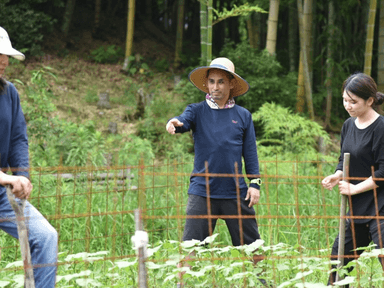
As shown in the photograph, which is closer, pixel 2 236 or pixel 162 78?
pixel 2 236

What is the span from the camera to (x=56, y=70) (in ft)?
31.1

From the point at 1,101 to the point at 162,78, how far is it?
773 centimetres

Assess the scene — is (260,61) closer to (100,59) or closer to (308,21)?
(308,21)

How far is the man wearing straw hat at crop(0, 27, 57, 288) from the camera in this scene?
7.02 feet

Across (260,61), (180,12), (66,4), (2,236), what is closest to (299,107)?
(260,61)

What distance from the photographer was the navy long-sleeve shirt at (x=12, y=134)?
2256 millimetres

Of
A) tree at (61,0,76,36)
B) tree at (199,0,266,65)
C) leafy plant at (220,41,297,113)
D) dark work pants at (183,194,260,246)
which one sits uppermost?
tree at (61,0,76,36)

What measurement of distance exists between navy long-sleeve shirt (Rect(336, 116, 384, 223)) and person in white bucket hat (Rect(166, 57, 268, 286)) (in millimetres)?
504

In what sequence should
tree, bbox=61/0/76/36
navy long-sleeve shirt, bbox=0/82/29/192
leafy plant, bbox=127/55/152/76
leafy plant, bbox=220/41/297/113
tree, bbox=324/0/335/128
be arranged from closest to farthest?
1. navy long-sleeve shirt, bbox=0/82/29/192
2. leafy plant, bbox=220/41/297/113
3. tree, bbox=324/0/335/128
4. leafy plant, bbox=127/55/152/76
5. tree, bbox=61/0/76/36

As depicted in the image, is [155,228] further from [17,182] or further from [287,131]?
[287,131]

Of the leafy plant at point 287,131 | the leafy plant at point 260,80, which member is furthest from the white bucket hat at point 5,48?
the leafy plant at point 260,80

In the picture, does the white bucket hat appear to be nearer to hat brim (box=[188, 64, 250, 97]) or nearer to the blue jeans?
the blue jeans

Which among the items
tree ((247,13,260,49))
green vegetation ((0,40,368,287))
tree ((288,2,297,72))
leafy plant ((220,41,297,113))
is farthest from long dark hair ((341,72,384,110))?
tree ((288,2,297,72))

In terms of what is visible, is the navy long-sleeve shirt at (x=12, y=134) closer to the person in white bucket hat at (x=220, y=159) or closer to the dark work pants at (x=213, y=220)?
the person in white bucket hat at (x=220, y=159)
